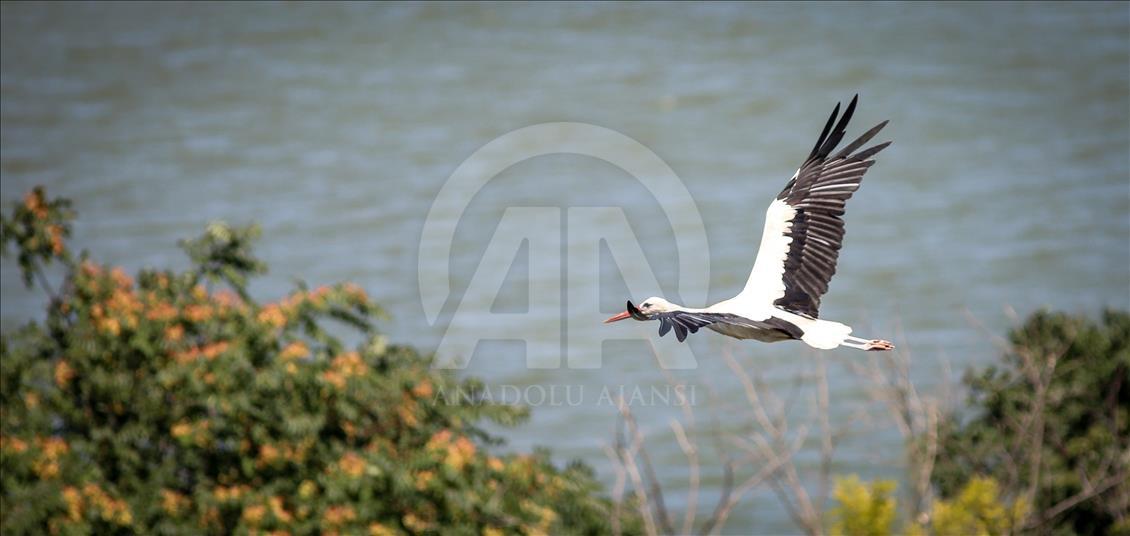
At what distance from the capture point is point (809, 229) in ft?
22.3

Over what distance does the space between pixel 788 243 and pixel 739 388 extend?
21.5 m

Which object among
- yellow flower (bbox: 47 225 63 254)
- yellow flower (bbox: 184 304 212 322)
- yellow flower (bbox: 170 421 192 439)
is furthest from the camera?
yellow flower (bbox: 47 225 63 254)

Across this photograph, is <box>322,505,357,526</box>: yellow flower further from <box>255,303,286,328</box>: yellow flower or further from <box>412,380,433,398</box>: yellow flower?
<box>255,303,286,328</box>: yellow flower

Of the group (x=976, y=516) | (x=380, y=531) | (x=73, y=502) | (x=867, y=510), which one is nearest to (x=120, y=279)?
(x=73, y=502)

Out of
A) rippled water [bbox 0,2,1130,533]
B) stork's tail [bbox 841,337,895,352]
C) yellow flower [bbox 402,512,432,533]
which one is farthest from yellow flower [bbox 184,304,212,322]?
rippled water [bbox 0,2,1130,533]

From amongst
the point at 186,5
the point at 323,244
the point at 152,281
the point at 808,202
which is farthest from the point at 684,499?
the point at 186,5

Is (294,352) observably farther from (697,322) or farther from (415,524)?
(697,322)

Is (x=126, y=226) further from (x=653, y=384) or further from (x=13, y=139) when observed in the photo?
(x=653, y=384)

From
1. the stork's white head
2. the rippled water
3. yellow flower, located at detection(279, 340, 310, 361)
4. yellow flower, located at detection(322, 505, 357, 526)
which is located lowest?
the stork's white head

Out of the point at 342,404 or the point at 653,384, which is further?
the point at 653,384

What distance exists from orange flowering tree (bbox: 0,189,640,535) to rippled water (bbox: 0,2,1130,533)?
13.4 meters

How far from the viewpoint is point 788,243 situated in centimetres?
670

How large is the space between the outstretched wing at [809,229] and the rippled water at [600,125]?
20017 mm

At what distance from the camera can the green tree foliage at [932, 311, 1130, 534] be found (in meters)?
15.8
